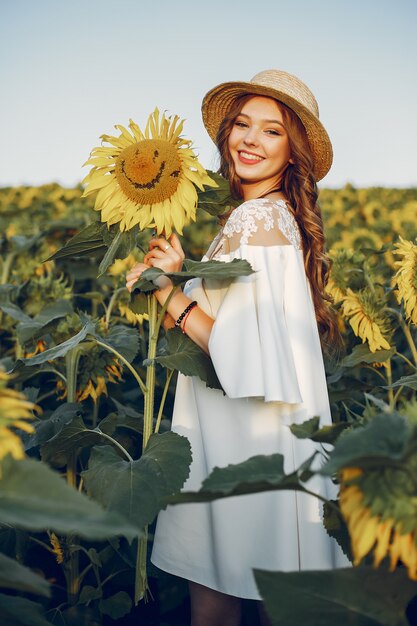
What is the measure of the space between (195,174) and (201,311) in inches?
14.0

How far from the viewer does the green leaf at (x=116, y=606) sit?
6.59ft

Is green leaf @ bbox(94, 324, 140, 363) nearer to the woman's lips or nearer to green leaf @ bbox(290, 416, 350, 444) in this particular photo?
the woman's lips

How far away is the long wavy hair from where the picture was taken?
2.07m

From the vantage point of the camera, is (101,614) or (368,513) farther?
(101,614)

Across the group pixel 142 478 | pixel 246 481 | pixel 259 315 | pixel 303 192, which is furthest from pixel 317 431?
pixel 303 192

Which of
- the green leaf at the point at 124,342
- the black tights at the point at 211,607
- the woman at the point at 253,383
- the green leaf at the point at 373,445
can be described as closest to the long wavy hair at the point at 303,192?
the woman at the point at 253,383

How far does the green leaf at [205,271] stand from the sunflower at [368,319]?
0.96 metres

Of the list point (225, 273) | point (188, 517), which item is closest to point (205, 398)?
point (188, 517)

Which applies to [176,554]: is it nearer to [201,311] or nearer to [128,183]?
[201,311]

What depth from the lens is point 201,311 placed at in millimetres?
1865

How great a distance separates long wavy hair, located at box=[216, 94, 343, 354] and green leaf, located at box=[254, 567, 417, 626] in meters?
1.21

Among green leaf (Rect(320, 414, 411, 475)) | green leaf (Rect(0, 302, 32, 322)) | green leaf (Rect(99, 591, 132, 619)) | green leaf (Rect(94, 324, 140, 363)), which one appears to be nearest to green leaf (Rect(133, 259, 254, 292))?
green leaf (Rect(94, 324, 140, 363))

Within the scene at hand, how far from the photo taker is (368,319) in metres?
2.51

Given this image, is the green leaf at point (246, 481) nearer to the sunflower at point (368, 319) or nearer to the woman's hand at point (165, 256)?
the woman's hand at point (165, 256)
